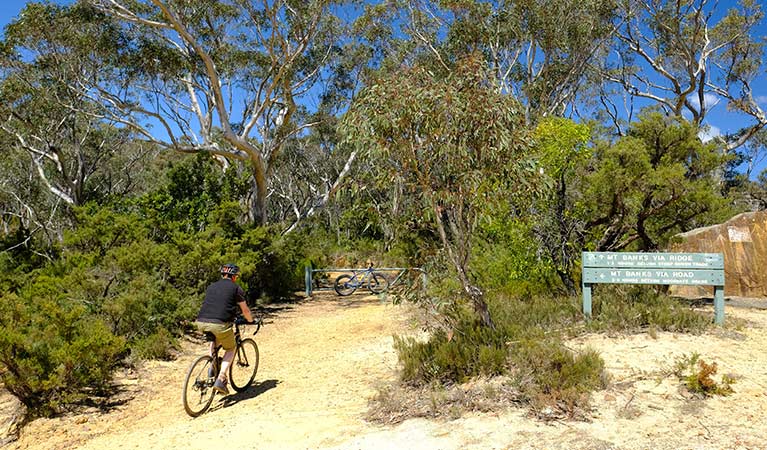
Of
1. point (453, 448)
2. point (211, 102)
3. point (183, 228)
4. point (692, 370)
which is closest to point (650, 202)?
point (692, 370)

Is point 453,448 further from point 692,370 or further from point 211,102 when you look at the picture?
point 211,102

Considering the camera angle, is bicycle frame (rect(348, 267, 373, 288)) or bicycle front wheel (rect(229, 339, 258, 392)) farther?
bicycle frame (rect(348, 267, 373, 288))

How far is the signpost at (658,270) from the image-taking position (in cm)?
780

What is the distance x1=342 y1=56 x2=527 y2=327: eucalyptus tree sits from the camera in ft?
20.2

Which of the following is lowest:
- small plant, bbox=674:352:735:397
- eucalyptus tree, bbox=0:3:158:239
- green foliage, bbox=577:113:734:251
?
small plant, bbox=674:352:735:397

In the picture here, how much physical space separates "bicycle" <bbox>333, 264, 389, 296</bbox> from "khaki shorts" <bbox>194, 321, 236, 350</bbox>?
36.5ft

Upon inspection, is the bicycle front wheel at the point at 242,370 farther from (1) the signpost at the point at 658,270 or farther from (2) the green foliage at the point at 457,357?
(1) the signpost at the point at 658,270

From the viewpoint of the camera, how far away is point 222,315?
6379 millimetres

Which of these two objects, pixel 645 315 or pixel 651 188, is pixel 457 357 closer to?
pixel 645 315

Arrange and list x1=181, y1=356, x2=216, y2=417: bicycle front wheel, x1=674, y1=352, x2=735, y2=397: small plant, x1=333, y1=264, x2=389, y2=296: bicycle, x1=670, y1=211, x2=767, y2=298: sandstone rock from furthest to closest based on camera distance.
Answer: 1. x1=333, y1=264, x2=389, y2=296: bicycle
2. x1=670, y1=211, x2=767, y2=298: sandstone rock
3. x1=181, y1=356, x2=216, y2=417: bicycle front wheel
4. x1=674, y1=352, x2=735, y2=397: small plant

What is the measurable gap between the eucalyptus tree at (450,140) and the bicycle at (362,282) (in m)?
11.3

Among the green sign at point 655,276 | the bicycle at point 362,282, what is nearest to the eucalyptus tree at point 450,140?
the green sign at point 655,276

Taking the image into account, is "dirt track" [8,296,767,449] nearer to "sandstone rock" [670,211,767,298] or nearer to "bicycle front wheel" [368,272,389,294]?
"sandstone rock" [670,211,767,298]

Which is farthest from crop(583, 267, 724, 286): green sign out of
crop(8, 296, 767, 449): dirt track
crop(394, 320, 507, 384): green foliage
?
crop(394, 320, 507, 384): green foliage
